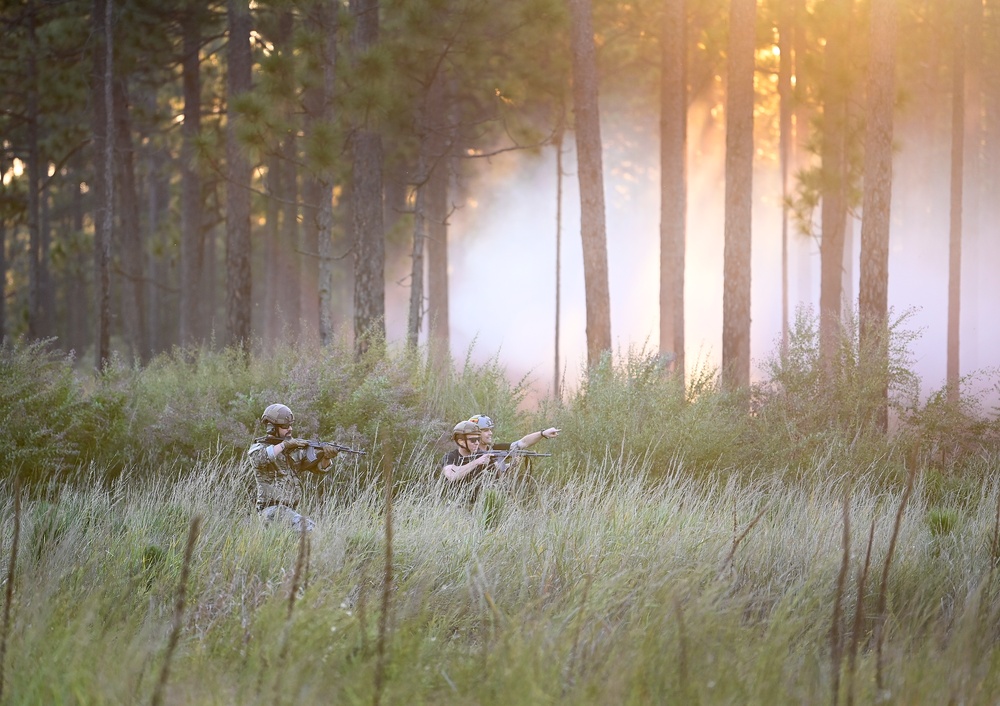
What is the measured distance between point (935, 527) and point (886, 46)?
8.34m

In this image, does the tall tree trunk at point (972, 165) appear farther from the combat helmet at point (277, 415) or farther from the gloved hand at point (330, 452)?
the combat helmet at point (277, 415)

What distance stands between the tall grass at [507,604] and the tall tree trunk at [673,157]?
1157cm

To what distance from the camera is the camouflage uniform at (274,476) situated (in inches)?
314

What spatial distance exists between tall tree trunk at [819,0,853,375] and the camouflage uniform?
1437 cm

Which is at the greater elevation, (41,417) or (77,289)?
(77,289)

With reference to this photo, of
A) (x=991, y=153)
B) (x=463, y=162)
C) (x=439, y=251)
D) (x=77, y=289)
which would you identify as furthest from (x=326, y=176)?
(x=77, y=289)

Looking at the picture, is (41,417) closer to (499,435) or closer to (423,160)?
(499,435)

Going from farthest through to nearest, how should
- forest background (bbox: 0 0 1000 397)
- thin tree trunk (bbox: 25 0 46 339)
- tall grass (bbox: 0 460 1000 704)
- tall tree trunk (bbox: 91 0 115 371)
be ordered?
thin tree trunk (bbox: 25 0 46 339)
tall tree trunk (bbox: 91 0 115 371)
forest background (bbox: 0 0 1000 397)
tall grass (bbox: 0 460 1000 704)

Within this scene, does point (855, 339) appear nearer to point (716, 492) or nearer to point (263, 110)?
point (716, 492)

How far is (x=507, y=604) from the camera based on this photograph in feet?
19.2

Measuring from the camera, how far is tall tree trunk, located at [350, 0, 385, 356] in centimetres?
1817

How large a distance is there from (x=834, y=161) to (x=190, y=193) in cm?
1382

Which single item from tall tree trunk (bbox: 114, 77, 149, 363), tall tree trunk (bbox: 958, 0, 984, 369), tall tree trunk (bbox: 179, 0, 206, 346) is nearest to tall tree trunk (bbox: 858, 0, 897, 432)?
tall tree trunk (bbox: 958, 0, 984, 369)

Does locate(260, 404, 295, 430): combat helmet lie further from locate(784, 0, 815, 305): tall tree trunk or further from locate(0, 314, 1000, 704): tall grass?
locate(784, 0, 815, 305): tall tree trunk
